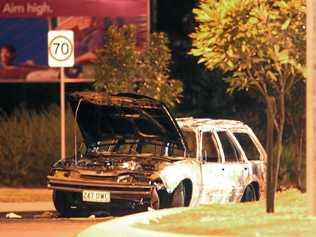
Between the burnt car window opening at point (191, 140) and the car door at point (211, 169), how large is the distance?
11 cm

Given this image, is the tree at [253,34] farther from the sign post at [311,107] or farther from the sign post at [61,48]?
the sign post at [61,48]

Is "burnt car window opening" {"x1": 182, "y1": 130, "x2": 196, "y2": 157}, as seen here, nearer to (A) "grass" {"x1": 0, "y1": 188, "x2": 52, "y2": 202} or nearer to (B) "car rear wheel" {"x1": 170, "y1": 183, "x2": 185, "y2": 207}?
(B) "car rear wheel" {"x1": 170, "y1": 183, "x2": 185, "y2": 207}

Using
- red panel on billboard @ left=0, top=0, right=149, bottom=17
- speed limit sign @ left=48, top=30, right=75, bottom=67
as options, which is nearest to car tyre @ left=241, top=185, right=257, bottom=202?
speed limit sign @ left=48, top=30, right=75, bottom=67

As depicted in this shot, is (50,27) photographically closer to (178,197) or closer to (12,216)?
(12,216)

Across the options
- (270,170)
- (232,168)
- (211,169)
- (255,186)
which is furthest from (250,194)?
(270,170)

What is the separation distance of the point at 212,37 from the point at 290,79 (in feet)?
7.64

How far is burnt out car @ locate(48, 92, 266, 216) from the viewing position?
17781 millimetres

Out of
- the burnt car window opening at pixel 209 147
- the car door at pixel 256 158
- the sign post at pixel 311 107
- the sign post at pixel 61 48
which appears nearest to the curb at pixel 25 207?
the sign post at pixel 61 48

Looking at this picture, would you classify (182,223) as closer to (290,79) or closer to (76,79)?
(290,79)

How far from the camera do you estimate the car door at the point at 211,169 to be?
1842 centimetres

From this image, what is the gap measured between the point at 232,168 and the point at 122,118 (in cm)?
190

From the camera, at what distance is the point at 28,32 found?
30.7 meters

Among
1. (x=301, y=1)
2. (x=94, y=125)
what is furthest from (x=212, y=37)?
(x=94, y=125)

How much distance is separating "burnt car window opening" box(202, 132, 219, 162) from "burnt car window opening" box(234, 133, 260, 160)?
94cm
